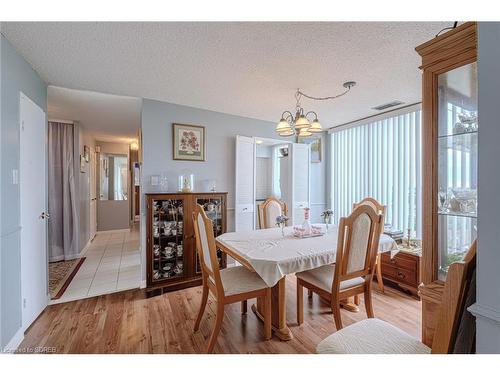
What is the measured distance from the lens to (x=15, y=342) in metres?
1.77

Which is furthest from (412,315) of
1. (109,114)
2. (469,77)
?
(109,114)

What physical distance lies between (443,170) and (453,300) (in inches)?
23.7

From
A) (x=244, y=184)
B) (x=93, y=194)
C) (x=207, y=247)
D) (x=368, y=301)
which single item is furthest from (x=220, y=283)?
(x=93, y=194)

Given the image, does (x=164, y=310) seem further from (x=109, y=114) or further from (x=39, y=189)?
(x=109, y=114)

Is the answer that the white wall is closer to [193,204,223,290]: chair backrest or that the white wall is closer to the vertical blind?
[193,204,223,290]: chair backrest

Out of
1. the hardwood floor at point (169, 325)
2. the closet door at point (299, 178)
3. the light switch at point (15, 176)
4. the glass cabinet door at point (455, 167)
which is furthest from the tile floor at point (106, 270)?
the glass cabinet door at point (455, 167)

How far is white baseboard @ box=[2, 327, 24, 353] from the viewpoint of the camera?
5.49ft

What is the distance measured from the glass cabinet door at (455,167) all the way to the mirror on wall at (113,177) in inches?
253

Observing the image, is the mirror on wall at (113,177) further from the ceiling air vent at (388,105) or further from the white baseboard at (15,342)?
the ceiling air vent at (388,105)

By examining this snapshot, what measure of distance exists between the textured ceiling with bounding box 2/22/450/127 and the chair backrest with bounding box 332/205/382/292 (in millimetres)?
1281

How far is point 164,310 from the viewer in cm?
235

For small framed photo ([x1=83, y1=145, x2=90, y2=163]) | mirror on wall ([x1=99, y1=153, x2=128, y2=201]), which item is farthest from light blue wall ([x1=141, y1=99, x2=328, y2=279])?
mirror on wall ([x1=99, y1=153, x2=128, y2=201])
